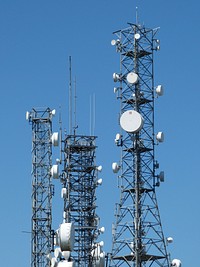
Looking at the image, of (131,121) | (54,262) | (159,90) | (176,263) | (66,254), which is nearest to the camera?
(54,262)

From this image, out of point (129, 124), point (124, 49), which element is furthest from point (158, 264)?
point (124, 49)

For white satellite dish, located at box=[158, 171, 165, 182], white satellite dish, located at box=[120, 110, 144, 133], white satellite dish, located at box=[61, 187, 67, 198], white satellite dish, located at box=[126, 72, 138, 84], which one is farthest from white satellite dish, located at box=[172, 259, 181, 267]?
white satellite dish, located at box=[61, 187, 67, 198]

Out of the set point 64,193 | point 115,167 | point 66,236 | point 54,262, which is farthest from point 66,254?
point 64,193

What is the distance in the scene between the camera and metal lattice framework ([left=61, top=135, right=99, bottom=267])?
2975 inches

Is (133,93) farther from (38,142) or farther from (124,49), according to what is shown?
(38,142)

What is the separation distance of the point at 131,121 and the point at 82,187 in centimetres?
1643

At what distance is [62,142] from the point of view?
251 feet

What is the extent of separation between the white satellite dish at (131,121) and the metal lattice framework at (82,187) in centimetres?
1478

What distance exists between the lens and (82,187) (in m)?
76.8

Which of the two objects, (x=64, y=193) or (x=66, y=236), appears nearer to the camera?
(x=66, y=236)

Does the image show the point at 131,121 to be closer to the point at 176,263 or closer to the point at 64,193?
the point at 176,263

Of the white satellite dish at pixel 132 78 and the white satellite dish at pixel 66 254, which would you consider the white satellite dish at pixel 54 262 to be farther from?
the white satellite dish at pixel 132 78

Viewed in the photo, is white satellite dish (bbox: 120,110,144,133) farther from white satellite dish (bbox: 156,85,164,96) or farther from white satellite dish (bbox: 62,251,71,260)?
white satellite dish (bbox: 62,251,71,260)

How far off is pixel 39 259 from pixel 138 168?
1974 cm
